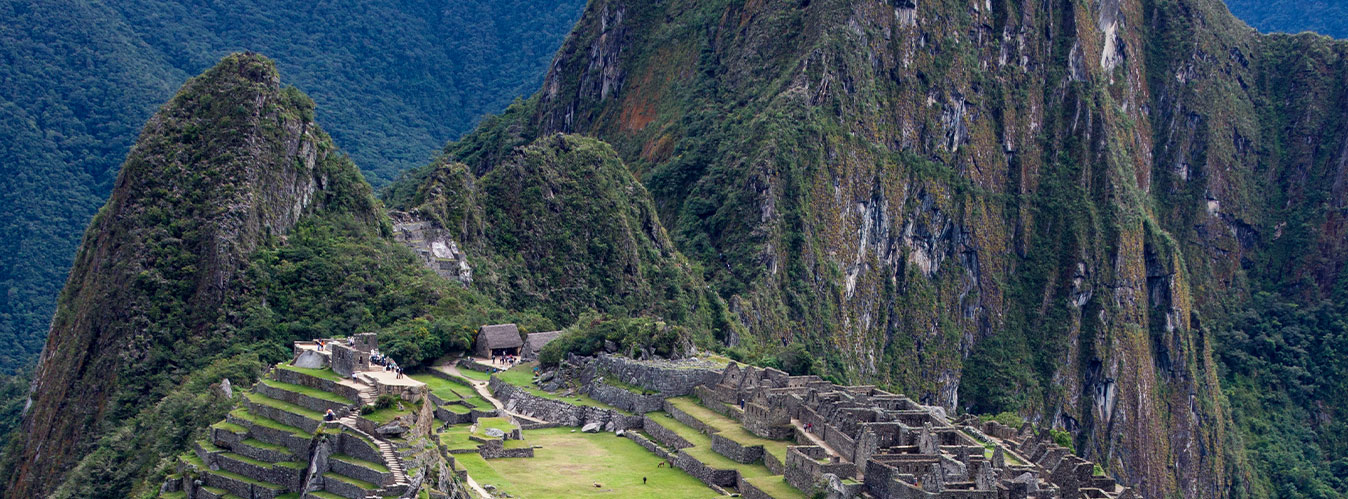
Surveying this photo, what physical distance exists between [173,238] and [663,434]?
117 feet

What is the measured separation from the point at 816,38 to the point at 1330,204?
91.7 m

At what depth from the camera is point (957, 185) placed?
153375mm

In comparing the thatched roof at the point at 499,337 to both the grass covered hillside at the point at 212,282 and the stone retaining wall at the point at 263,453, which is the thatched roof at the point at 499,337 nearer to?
the grass covered hillside at the point at 212,282

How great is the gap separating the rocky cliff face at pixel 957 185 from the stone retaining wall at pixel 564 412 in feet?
160

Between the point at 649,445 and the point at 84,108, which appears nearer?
the point at 649,445

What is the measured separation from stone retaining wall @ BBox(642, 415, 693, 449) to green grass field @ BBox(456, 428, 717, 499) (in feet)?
3.04

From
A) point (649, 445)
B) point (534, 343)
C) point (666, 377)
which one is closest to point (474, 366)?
point (534, 343)

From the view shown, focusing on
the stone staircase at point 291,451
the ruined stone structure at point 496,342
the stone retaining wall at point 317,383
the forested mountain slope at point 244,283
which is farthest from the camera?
the ruined stone structure at point 496,342

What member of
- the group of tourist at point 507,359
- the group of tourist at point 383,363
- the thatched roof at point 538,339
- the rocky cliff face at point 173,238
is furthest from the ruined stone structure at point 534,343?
the group of tourist at point 383,363

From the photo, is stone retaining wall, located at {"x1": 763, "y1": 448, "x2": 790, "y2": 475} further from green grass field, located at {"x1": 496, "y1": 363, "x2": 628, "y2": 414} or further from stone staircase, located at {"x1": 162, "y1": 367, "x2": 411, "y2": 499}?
stone staircase, located at {"x1": 162, "y1": 367, "x2": 411, "y2": 499}

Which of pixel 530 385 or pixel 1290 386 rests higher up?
pixel 1290 386

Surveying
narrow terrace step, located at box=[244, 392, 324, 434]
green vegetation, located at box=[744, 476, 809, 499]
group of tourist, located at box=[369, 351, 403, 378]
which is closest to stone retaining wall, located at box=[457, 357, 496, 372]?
group of tourist, located at box=[369, 351, 403, 378]

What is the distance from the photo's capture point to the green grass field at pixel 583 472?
47.8 meters

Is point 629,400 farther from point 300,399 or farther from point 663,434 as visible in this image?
point 300,399
